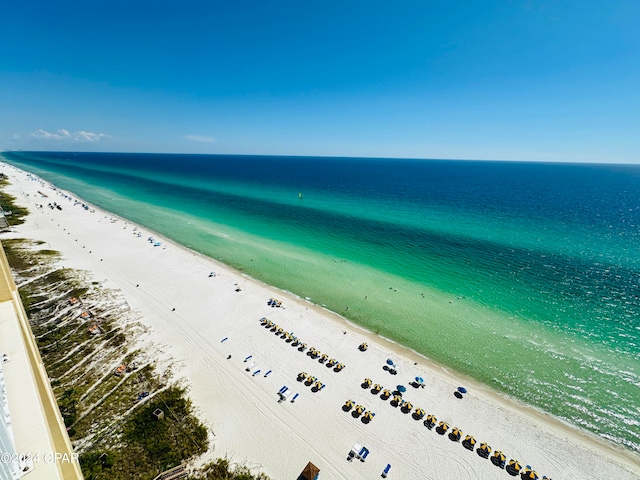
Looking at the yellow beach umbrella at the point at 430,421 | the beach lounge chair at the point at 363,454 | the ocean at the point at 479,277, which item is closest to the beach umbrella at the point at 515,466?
the yellow beach umbrella at the point at 430,421

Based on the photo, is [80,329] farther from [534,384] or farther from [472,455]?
[534,384]

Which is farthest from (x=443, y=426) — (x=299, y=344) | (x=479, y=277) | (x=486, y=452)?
(x=479, y=277)

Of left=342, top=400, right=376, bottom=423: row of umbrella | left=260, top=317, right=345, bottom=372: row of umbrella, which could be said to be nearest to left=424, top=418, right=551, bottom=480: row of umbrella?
left=342, top=400, right=376, bottom=423: row of umbrella

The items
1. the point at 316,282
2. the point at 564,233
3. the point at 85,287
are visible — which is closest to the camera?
the point at 85,287

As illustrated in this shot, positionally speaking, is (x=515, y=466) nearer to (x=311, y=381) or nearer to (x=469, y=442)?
(x=469, y=442)

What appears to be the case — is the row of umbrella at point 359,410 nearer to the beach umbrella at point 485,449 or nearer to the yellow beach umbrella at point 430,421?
the yellow beach umbrella at point 430,421

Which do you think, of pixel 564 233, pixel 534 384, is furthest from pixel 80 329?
pixel 564 233
